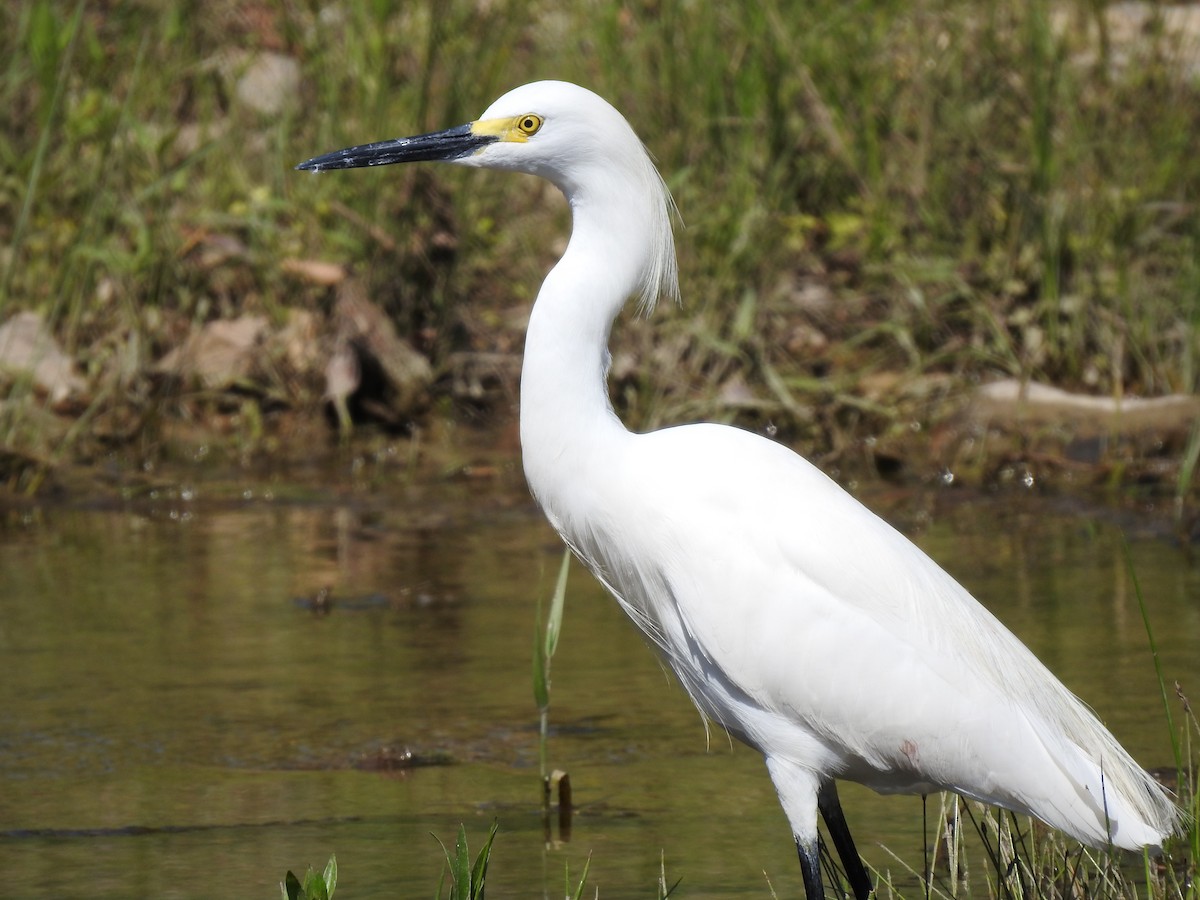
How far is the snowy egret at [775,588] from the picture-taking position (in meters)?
3.21

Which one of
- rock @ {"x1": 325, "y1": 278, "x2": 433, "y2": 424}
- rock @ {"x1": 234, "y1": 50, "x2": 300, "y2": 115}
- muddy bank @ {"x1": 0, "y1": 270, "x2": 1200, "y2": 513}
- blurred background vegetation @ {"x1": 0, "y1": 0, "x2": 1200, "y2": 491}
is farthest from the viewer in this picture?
rock @ {"x1": 234, "y1": 50, "x2": 300, "y2": 115}

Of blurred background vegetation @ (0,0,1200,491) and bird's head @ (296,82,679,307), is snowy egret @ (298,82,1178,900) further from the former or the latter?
blurred background vegetation @ (0,0,1200,491)

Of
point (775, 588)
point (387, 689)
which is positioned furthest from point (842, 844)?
point (387, 689)

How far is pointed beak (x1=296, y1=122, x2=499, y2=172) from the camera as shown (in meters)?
3.43

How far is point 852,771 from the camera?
11.0 ft

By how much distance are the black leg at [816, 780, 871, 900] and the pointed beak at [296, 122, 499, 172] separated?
136cm

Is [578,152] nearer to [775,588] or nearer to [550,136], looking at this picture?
[550,136]

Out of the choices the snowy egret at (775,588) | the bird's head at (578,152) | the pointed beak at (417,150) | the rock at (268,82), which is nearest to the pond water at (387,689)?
the snowy egret at (775,588)

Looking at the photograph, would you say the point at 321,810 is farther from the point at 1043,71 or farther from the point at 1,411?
the point at 1043,71

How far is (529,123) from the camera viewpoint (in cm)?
336

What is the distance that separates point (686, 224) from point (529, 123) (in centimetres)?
370

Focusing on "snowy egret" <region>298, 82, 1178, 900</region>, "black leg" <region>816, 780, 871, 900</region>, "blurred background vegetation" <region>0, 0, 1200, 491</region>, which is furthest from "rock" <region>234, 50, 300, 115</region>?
"black leg" <region>816, 780, 871, 900</region>

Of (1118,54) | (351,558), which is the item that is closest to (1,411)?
(351,558)

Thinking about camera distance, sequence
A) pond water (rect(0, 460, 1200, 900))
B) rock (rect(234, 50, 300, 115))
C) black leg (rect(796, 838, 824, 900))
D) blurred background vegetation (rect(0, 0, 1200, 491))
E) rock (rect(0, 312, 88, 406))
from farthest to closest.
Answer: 1. rock (rect(234, 50, 300, 115))
2. blurred background vegetation (rect(0, 0, 1200, 491))
3. rock (rect(0, 312, 88, 406))
4. pond water (rect(0, 460, 1200, 900))
5. black leg (rect(796, 838, 824, 900))
